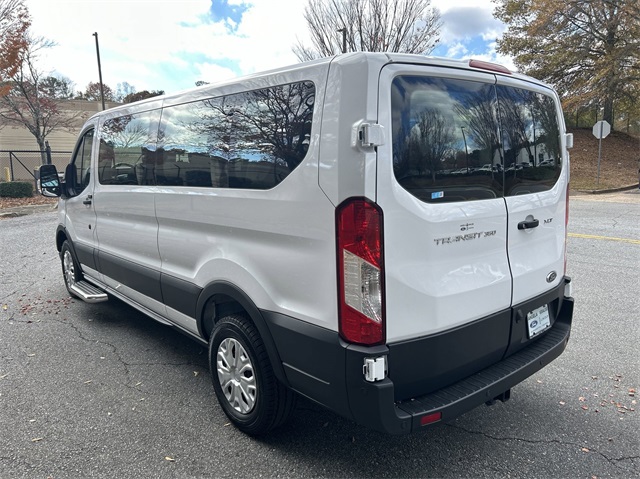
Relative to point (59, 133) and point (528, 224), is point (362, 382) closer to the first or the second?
point (528, 224)

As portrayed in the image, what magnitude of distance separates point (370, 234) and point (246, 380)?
1.34 meters

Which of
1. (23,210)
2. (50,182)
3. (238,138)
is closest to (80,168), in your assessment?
(50,182)

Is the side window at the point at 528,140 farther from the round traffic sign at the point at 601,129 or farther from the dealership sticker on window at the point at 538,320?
the round traffic sign at the point at 601,129

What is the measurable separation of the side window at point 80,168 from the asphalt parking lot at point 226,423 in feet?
4.96

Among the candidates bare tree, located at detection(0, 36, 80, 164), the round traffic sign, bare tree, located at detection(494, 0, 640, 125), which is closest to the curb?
bare tree, located at detection(0, 36, 80, 164)

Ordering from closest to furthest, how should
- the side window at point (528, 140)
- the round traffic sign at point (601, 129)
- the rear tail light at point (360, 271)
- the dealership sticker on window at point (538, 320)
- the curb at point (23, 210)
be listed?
1. the rear tail light at point (360, 271)
2. the side window at point (528, 140)
3. the dealership sticker on window at point (538, 320)
4. the curb at point (23, 210)
5. the round traffic sign at point (601, 129)

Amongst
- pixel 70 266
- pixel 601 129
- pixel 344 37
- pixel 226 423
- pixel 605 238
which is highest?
pixel 344 37

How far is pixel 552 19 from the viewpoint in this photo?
2412 cm

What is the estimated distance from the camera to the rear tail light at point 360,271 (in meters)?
2.14

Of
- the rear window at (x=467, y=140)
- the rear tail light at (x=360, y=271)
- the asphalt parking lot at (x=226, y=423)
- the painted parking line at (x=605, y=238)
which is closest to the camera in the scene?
the rear tail light at (x=360, y=271)

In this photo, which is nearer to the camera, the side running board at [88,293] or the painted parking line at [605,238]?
the side running board at [88,293]

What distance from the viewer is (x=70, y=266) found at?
5801mm

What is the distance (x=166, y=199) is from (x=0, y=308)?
3.41 meters

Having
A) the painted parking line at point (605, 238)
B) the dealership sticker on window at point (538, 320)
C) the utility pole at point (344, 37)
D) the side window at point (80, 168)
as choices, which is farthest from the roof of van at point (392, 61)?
the utility pole at point (344, 37)
